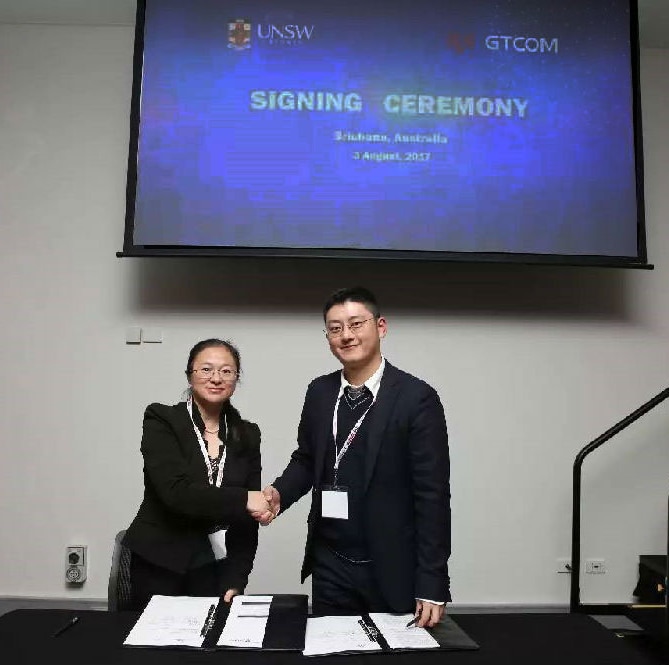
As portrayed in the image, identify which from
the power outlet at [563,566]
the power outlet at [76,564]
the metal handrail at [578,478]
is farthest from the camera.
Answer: the power outlet at [563,566]

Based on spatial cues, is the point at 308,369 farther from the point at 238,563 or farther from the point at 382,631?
the point at 382,631

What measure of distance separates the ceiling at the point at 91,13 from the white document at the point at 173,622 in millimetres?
2992

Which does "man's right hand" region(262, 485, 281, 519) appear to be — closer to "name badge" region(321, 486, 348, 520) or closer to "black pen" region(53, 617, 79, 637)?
"name badge" region(321, 486, 348, 520)

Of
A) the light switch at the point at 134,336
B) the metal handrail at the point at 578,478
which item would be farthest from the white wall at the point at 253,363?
the metal handrail at the point at 578,478

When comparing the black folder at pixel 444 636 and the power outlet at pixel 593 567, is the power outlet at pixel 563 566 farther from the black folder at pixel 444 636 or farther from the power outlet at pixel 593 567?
the black folder at pixel 444 636

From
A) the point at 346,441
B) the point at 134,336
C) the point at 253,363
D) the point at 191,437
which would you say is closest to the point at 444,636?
the point at 346,441

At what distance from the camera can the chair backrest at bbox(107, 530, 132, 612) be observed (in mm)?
Result: 2045

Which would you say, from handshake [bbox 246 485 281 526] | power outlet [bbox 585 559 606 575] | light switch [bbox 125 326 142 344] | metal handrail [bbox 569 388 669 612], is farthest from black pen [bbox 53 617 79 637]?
power outlet [bbox 585 559 606 575]

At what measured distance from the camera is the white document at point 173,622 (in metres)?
1.46

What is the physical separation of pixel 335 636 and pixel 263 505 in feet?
1.79

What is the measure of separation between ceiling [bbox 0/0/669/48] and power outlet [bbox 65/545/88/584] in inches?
110

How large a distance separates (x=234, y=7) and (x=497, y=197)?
161cm

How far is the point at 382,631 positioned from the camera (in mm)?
1557

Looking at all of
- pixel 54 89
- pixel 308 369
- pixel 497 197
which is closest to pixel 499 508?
pixel 308 369
